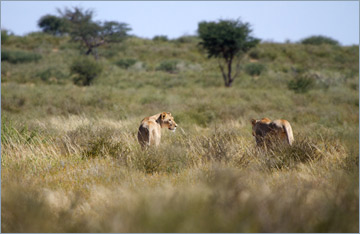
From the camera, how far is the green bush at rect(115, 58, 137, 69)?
4041cm

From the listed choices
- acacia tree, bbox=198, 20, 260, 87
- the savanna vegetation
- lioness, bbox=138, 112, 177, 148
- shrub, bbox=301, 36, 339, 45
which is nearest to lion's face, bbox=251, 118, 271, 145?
the savanna vegetation

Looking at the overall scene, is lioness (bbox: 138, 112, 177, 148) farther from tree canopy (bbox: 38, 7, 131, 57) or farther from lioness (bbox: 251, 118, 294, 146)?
tree canopy (bbox: 38, 7, 131, 57)

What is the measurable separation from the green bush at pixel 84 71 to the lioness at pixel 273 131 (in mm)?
23307

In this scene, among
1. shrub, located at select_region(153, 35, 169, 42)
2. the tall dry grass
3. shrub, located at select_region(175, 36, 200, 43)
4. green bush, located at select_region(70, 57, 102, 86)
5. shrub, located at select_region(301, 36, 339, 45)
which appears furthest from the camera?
shrub, located at select_region(153, 35, 169, 42)

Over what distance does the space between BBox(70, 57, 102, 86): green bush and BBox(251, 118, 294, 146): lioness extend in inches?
918

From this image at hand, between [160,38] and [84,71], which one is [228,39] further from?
[160,38]

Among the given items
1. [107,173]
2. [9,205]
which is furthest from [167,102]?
[9,205]

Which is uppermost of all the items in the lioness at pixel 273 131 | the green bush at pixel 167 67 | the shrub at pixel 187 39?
the shrub at pixel 187 39

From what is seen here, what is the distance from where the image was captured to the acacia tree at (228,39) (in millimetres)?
29672

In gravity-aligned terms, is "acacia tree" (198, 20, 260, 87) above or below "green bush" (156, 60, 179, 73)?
above

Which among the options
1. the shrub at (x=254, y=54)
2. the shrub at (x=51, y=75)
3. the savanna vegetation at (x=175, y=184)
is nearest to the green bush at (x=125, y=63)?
the shrub at (x=51, y=75)

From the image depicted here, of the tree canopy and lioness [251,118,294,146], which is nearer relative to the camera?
lioness [251,118,294,146]

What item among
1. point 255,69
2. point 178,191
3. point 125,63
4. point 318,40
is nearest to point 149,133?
point 178,191

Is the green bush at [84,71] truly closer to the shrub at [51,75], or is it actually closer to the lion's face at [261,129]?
the shrub at [51,75]
